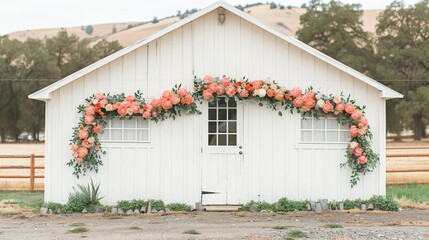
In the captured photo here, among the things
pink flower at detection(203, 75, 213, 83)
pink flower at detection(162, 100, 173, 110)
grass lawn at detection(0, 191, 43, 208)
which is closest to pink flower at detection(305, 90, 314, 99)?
pink flower at detection(203, 75, 213, 83)

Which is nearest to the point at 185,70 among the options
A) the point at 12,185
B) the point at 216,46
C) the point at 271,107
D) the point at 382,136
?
the point at 216,46

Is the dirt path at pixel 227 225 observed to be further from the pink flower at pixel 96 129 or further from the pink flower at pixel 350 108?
the pink flower at pixel 350 108

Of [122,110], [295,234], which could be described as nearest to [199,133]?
[122,110]

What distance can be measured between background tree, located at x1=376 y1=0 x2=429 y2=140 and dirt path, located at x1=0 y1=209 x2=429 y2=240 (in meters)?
36.8

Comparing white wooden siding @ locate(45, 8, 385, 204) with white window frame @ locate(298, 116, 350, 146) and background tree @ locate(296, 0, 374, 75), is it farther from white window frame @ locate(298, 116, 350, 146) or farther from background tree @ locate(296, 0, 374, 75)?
background tree @ locate(296, 0, 374, 75)

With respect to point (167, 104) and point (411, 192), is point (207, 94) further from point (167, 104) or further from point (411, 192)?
point (411, 192)

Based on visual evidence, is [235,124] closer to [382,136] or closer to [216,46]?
[216,46]

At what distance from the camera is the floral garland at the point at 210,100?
1282cm

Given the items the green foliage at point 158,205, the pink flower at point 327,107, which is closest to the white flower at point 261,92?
the pink flower at point 327,107

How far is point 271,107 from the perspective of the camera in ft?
43.1

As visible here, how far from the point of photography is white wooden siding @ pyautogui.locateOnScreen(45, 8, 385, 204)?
13102mm

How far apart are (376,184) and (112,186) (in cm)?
549

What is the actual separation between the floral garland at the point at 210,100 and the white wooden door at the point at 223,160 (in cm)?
41

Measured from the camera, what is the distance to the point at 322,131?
13180 mm
